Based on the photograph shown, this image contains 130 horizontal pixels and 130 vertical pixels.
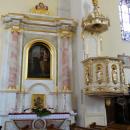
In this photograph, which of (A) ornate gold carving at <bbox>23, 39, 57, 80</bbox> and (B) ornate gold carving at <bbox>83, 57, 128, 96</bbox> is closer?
(B) ornate gold carving at <bbox>83, 57, 128, 96</bbox>

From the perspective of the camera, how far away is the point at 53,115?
741cm

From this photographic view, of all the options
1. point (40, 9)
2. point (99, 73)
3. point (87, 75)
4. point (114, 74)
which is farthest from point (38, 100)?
point (40, 9)

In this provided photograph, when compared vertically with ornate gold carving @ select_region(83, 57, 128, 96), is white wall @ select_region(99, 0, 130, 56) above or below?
above

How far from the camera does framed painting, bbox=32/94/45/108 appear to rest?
8.30m

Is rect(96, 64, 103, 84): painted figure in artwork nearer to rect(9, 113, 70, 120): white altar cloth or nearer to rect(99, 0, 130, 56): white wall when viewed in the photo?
rect(9, 113, 70, 120): white altar cloth

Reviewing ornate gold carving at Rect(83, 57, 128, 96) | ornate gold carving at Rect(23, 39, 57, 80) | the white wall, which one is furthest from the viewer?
the white wall

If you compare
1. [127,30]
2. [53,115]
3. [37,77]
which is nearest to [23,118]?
[53,115]

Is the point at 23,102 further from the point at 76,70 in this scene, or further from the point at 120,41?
the point at 120,41

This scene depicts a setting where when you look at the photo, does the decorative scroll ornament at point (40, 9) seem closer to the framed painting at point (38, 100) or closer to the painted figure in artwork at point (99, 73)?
the framed painting at point (38, 100)

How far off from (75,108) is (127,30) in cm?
497

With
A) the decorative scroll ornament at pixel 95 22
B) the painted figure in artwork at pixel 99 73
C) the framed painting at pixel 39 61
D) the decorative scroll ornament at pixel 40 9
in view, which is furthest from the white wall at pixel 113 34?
the decorative scroll ornament at pixel 40 9

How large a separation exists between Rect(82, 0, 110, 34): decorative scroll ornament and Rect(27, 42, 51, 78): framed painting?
1871 mm

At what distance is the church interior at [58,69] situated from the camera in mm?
7344

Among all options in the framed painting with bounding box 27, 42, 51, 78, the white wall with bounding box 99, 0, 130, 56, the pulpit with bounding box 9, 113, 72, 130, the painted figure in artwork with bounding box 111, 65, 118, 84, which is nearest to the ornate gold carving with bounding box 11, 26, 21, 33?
the framed painting with bounding box 27, 42, 51, 78
